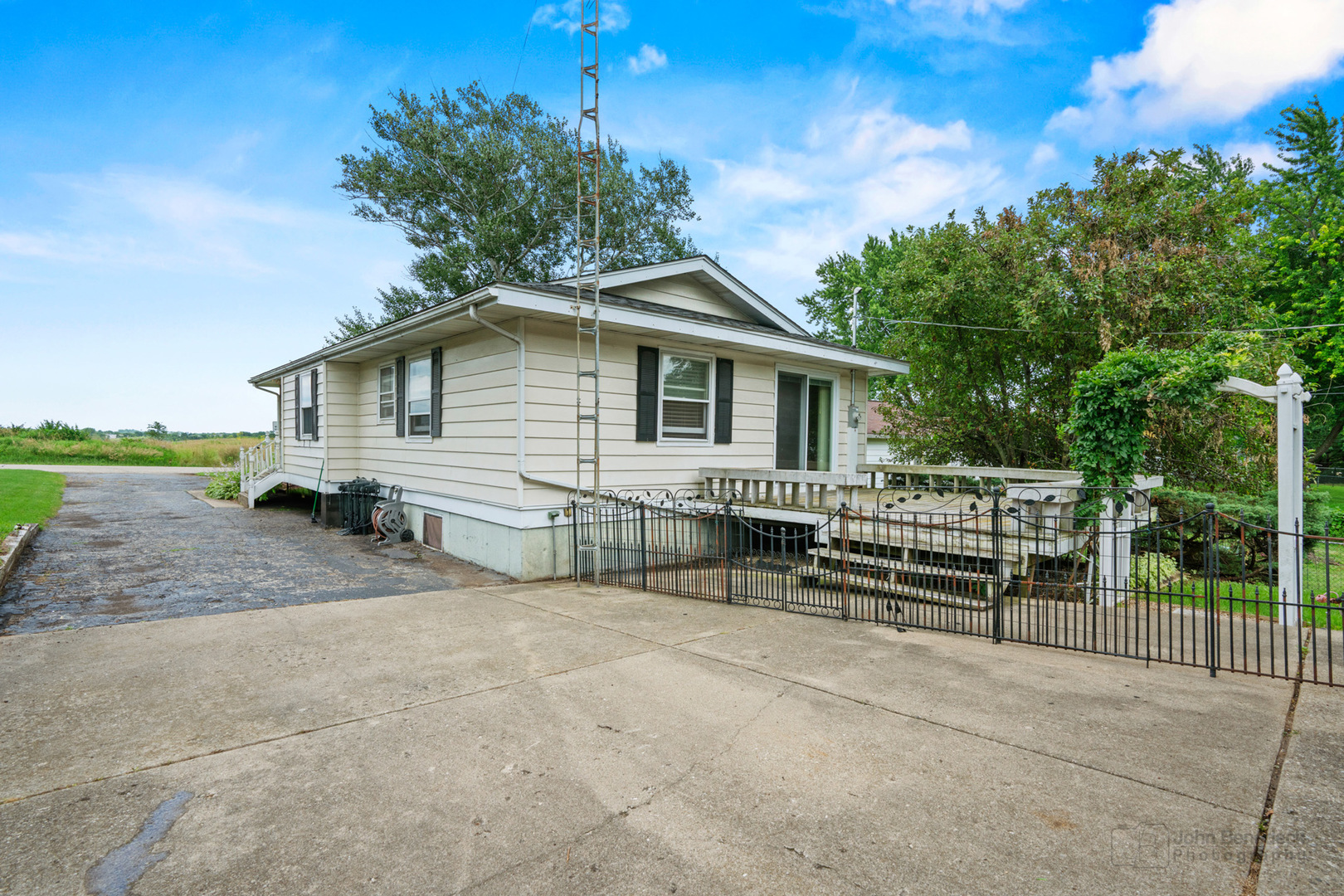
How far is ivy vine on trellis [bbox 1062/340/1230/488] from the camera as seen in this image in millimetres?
6602

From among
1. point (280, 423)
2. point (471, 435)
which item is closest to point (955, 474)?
point (471, 435)

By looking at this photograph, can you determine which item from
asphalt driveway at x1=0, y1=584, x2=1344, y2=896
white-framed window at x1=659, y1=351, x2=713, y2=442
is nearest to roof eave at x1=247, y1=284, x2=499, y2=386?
white-framed window at x1=659, y1=351, x2=713, y2=442

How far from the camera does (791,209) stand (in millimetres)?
21828

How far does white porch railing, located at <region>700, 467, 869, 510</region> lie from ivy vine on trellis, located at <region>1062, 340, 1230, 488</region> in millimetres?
2508

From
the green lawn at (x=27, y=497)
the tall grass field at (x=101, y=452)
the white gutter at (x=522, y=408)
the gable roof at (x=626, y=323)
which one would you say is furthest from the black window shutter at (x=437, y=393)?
the tall grass field at (x=101, y=452)

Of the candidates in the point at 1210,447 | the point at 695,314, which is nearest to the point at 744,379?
the point at 695,314

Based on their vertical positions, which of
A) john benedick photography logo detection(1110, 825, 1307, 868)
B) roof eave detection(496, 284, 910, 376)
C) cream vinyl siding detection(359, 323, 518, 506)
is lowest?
john benedick photography logo detection(1110, 825, 1307, 868)

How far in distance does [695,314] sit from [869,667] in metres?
5.78

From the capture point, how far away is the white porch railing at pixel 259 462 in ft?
50.2

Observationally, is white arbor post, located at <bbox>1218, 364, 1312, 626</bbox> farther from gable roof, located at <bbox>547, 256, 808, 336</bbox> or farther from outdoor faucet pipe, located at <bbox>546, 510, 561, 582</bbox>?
outdoor faucet pipe, located at <bbox>546, 510, 561, 582</bbox>

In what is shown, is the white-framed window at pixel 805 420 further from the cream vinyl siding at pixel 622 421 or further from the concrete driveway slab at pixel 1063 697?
the concrete driveway slab at pixel 1063 697

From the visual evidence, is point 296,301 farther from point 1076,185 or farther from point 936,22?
point 1076,185

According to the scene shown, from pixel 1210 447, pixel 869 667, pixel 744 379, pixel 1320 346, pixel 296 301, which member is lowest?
pixel 869 667

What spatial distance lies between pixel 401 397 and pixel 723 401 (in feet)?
17.5
